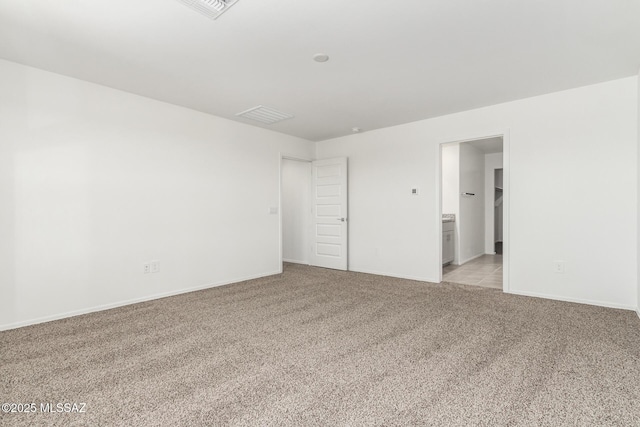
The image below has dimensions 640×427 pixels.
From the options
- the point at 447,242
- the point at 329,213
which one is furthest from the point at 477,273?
the point at 329,213

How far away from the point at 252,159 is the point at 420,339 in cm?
351

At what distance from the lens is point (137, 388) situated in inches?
73.5

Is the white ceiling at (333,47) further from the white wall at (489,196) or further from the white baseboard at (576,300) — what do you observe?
the white wall at (489,196)

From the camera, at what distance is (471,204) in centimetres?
665

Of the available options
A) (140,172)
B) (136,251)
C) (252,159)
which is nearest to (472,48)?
(252,159)

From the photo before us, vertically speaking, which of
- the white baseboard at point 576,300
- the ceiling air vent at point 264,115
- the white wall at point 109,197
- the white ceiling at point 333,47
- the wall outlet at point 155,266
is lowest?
the white baseboard at point 576,300

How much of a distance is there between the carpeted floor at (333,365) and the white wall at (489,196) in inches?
160

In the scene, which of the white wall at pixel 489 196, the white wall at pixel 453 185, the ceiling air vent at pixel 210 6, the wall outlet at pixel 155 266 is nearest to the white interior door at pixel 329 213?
the white wall at pixel 453 185

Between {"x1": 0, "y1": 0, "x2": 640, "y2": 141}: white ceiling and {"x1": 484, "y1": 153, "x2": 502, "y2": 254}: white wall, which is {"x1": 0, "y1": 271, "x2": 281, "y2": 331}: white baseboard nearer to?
{"x1": 0, "y1": 0, "x2": 640, "y2": 141}: white ceiling

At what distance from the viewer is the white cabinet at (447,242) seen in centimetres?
561

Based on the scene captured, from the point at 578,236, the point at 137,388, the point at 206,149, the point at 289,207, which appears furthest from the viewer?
the point at 289,207

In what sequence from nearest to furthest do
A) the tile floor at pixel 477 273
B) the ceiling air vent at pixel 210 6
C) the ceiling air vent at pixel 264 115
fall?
the ceiling air vent at pixel 210 6, the ceiling air vent at pixel 264 115, the tile floor at pixel 477 273

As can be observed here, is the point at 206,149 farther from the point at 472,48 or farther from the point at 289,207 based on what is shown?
the point at 472,48

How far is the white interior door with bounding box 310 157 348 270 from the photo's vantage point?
18.0 ft
